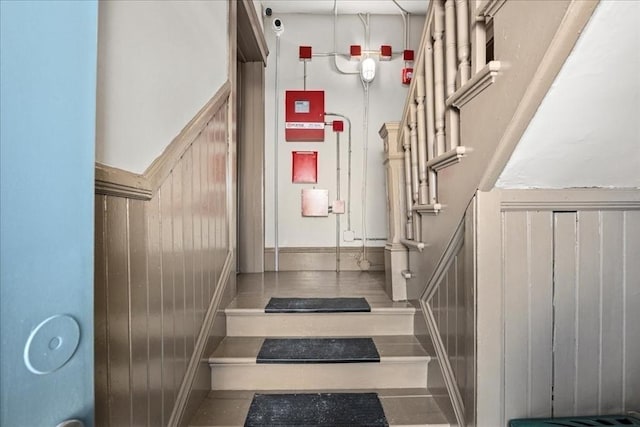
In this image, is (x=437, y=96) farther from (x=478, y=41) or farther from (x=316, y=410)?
(x=316, y=410)

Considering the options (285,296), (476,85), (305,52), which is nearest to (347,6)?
(305,52)

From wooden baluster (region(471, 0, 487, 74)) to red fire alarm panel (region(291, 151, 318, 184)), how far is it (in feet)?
6.68

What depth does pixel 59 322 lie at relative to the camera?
14.1 inches

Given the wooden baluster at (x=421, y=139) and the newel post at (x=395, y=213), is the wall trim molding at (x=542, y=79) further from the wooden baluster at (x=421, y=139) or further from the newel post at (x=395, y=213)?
the newel post at (x=395, y=213)

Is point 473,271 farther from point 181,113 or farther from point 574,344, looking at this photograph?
point 181,113

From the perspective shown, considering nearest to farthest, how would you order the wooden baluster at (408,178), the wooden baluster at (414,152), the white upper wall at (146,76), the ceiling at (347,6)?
the white upper wall at (146,76)
the wooden baluster at (414,152)
the wooden baluster at (408,178)
the ceiling at (347,6)

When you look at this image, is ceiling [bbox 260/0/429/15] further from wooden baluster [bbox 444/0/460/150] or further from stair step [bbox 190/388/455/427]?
stair step [bbox 190/388/455/427]

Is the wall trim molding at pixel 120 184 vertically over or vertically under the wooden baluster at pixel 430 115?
under

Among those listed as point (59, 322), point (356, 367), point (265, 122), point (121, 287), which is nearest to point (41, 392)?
point (59, 322)

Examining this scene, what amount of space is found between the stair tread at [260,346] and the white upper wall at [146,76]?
919mm

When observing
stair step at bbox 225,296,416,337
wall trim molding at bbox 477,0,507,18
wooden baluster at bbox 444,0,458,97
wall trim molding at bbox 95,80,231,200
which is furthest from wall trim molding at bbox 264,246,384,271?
wall trim molding at bbox 477,0,507,18

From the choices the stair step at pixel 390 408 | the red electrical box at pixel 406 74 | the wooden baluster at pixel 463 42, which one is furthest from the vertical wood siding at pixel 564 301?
the red electrical box at pixel 406 74

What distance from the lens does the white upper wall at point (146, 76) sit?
79cm

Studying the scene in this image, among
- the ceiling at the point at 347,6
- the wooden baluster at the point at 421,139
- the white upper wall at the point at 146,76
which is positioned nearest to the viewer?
the white upper wall at the point at 146,76
